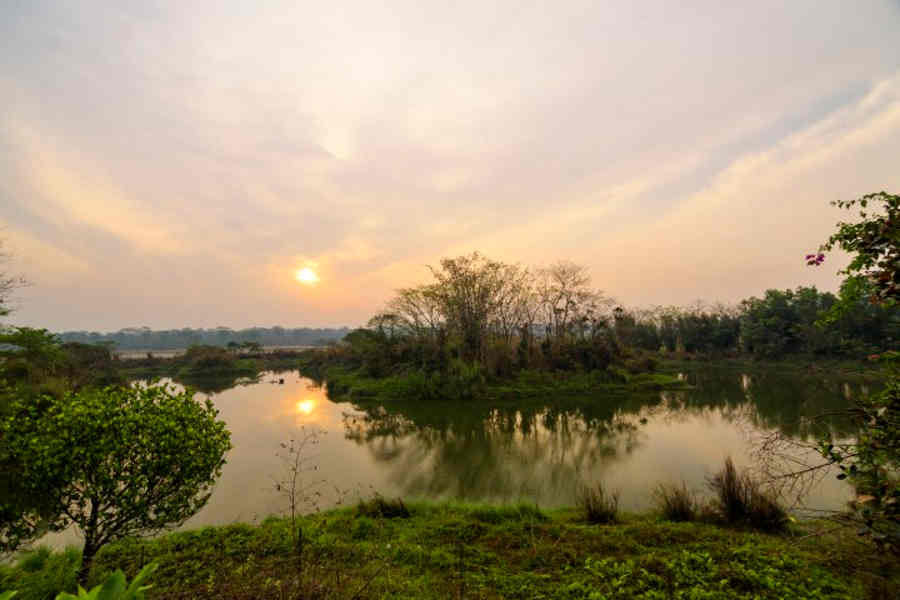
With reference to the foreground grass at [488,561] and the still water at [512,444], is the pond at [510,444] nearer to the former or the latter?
the still water at [512,444]

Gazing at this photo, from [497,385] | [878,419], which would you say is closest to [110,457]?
[878,419]

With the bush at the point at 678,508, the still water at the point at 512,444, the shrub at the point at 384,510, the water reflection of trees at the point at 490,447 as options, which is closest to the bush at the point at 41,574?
the still water at the point at 512,444

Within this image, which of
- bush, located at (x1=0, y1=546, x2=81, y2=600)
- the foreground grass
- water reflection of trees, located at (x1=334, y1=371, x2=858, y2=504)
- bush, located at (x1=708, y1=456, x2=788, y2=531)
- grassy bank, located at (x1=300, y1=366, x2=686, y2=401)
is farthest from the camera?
grassy bank, located at (x1=300, y1=366, x2=686, y2=401)

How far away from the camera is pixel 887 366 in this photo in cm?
305

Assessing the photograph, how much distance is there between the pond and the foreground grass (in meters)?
1.56

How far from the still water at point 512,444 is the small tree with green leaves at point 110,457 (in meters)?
4.43

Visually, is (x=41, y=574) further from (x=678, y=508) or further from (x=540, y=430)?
(x=540, y=430)

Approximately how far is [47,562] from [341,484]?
5.81 metres

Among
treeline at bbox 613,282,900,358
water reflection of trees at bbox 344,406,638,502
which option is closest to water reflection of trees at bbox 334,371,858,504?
water reflection of trees at bbox 344,406,638,502

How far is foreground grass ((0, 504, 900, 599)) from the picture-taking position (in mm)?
4367

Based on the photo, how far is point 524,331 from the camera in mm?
33531

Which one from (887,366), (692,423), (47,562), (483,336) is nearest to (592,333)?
(483,336)

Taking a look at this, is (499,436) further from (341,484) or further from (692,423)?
(692,423)

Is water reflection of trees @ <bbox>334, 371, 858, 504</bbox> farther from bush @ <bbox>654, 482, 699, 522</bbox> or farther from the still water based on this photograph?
bush @ <bbox>654, 482, 699, 522</bbox>
